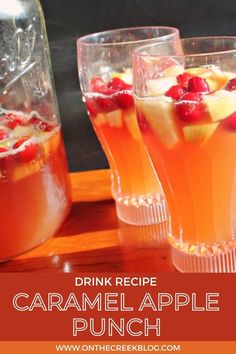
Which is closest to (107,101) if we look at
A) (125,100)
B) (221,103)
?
A: (125,100)

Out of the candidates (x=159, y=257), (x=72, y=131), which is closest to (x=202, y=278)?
(x=159, y=257)

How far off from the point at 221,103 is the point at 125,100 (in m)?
0.21

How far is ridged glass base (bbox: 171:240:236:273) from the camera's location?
835 mm

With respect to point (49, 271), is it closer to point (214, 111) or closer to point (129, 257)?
point (129, 257)

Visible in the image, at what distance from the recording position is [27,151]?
0.90m

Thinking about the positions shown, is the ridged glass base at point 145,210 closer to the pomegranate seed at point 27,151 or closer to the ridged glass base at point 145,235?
the ridged glass base at point 145,235

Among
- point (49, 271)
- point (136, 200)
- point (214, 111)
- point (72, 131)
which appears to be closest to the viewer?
point (214, 111)

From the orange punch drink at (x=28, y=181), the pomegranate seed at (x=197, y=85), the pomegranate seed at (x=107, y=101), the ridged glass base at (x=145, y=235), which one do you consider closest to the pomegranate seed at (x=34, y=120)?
the orange punch drink at (x=28, y=181)

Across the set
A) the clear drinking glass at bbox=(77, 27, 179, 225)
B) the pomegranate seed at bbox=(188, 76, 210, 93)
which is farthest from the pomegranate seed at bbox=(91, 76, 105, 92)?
the pomegranate seed at bbox=(188, 76, 210, 93)

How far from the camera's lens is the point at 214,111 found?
0.75 metres

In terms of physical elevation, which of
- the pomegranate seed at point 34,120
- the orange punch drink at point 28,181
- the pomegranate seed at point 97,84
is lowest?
the orange punch drink at point 28,181

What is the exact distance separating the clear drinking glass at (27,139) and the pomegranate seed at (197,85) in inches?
11.0

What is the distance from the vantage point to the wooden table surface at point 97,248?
0.88 m
